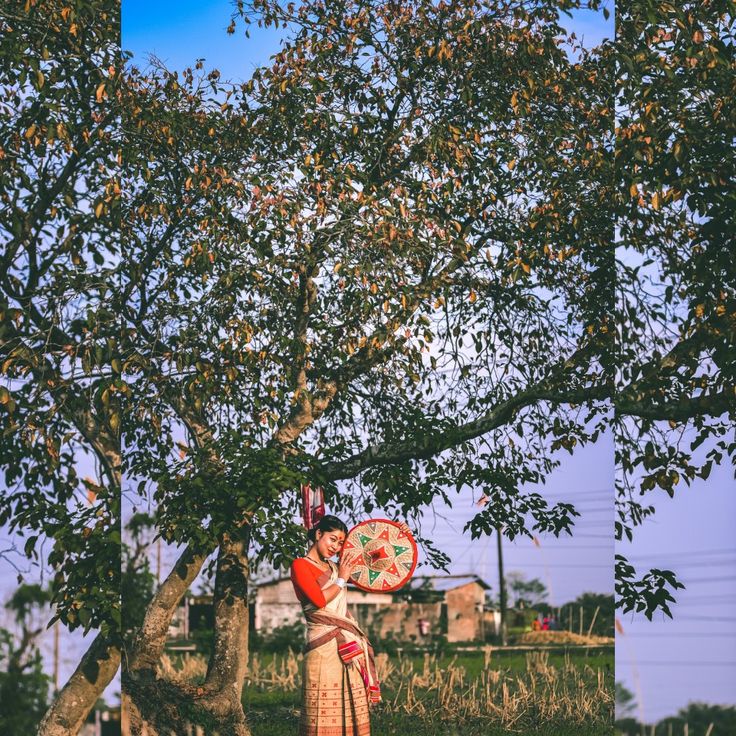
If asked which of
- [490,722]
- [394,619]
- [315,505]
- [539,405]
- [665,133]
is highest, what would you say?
[665,133]

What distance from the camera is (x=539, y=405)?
780 cm

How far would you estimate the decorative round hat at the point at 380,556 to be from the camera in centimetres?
648

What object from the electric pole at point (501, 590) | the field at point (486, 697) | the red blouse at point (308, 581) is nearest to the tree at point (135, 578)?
the field at point (486, 697)

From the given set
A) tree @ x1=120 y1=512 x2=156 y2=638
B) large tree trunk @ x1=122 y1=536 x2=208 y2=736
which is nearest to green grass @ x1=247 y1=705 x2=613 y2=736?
large tree trunk @ x1=122 y1=536 x2=208 y2=736

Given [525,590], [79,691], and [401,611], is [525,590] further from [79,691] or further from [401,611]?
[79,691]

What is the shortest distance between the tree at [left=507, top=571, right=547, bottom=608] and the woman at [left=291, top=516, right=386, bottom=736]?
5.98ft

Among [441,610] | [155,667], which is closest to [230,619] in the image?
[155,667]

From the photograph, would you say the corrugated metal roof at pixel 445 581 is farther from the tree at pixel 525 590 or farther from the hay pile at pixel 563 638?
the hay pile at pixel 563 638

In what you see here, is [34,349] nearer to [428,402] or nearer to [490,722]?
[428,402]

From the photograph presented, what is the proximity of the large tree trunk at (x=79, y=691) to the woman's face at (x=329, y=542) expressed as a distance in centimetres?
257

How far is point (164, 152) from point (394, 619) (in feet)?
11.4

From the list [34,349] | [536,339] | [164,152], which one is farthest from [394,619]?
[164,152]

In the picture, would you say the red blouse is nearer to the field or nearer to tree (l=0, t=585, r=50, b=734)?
the field

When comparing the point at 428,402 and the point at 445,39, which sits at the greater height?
the point at 445,39
